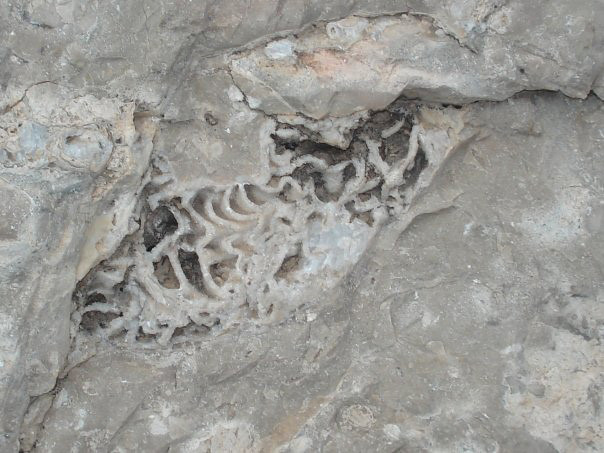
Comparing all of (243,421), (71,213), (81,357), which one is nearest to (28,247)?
(71,213)

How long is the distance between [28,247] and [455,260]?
1398 millimetres

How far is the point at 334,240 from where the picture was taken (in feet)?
8.59

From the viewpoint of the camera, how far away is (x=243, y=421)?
256 centimetres

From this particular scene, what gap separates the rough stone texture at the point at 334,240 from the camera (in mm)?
2387

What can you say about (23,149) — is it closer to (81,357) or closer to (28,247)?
(28,247)

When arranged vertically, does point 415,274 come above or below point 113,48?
below

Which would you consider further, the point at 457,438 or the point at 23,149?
the point at 457,438

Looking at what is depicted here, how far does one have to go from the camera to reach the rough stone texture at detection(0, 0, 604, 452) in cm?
239

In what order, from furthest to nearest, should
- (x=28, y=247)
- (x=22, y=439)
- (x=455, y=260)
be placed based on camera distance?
(x=455, y=260) → (x=22, y=439) → (x=28, y=247)

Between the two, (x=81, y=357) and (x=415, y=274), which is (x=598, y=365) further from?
(x=81, y=357)

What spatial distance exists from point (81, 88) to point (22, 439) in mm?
1138

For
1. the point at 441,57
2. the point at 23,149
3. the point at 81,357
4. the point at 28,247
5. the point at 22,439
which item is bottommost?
the point at 22,439

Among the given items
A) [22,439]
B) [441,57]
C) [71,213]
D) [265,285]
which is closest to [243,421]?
[265,285]

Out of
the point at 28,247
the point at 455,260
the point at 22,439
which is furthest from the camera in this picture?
the point at 455,260
